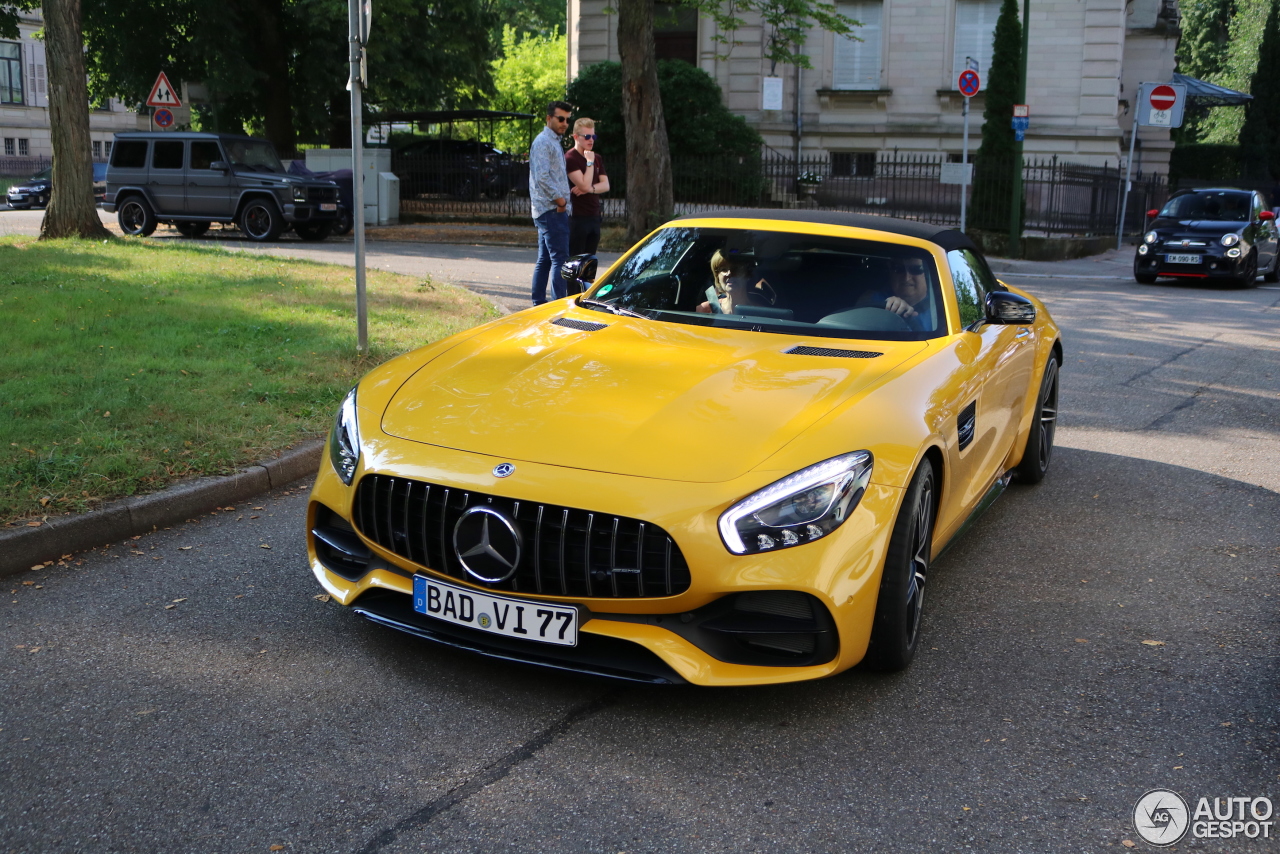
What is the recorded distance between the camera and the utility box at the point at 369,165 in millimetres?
23891

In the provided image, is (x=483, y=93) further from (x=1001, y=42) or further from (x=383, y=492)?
(x=383, y=492)

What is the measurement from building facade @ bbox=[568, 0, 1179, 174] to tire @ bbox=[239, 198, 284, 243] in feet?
47.9

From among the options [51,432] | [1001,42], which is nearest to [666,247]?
[51,432]

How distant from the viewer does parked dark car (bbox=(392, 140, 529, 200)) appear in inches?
989

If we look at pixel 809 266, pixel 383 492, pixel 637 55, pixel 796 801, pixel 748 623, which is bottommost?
pixel 796 801

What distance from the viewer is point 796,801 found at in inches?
115

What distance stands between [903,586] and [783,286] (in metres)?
1.71

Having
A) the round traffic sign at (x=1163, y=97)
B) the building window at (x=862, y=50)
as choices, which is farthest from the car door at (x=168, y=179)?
the round traffic sign at (x=1163, y=97)

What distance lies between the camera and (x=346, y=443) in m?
3.81

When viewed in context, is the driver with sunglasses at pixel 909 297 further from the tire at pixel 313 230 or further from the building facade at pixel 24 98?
the building facade at pixel 24 98

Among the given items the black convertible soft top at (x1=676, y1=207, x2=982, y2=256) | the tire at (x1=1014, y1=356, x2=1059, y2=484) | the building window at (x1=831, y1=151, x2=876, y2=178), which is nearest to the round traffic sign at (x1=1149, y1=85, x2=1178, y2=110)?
the building window at (x1=831, y1=151, x2=876, y2=178)

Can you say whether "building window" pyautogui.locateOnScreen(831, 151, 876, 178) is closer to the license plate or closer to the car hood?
the car hood

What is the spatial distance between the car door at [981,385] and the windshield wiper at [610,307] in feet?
4.20

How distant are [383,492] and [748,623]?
3.88 feet
